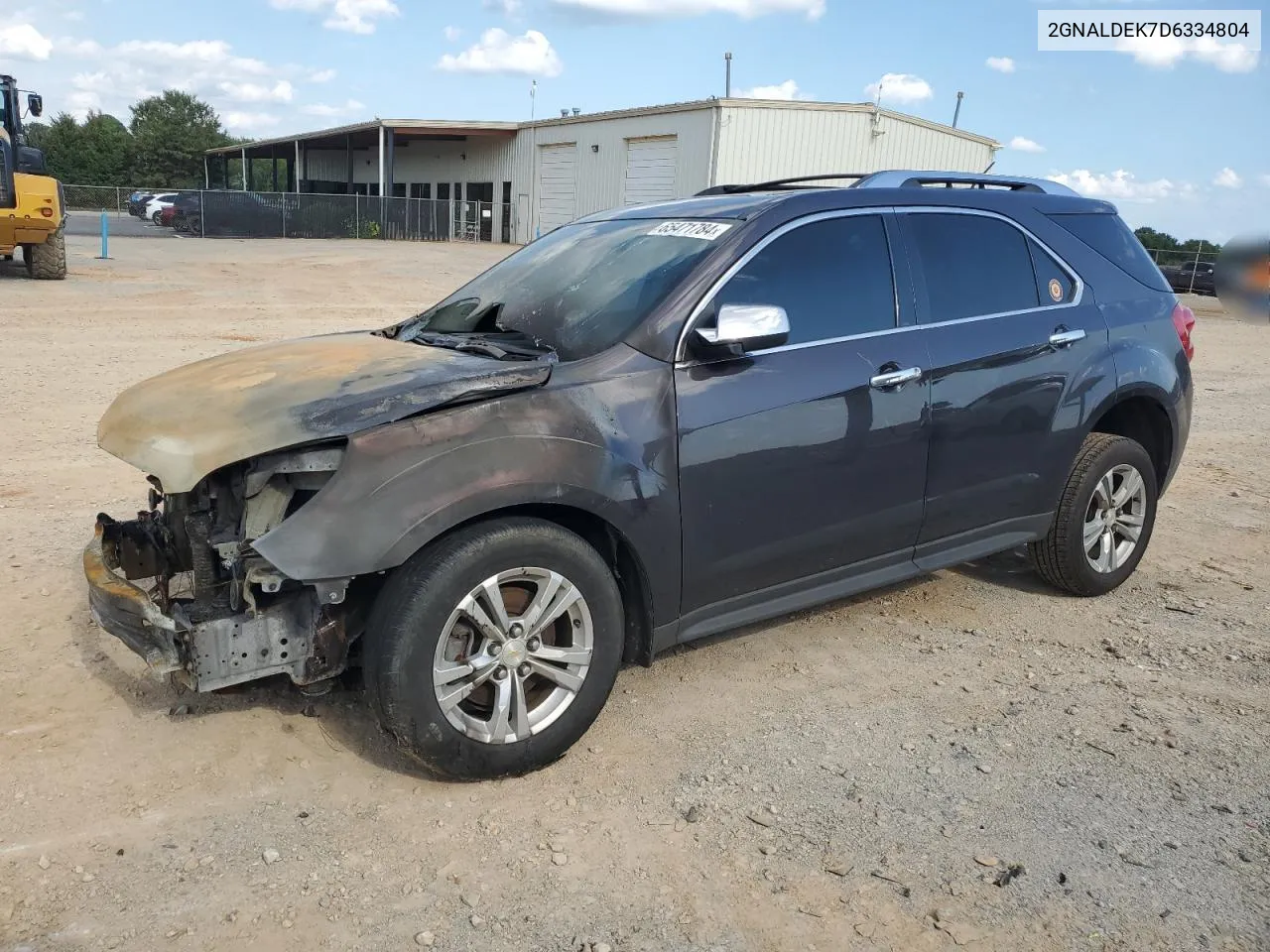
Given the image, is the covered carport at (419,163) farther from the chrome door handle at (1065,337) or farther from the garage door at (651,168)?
the chrome door handle at (1065,337)

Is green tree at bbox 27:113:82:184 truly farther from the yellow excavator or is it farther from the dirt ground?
the dirt ground

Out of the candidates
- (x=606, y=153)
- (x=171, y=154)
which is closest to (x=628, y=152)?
(x=606, y=153)

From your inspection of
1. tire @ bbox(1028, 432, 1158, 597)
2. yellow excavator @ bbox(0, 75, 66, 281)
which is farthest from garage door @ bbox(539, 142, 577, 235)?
tire @ bbox(1028, 432, 1158, 597)

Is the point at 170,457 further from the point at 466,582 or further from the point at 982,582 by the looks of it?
the point at 982,582

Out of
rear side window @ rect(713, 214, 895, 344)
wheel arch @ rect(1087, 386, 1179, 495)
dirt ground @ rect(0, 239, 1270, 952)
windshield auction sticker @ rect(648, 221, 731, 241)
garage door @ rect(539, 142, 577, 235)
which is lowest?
dirt ground @ rect(0, 239, 1270, 952)

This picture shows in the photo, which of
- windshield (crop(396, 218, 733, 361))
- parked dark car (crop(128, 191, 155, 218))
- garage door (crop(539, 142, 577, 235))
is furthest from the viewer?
parked dark car (crop(128, 191, 155, 218))

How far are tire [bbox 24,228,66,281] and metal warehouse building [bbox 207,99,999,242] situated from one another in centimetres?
1649

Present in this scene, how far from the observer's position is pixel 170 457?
2.93 m

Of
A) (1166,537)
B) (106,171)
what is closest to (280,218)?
(1166,537)

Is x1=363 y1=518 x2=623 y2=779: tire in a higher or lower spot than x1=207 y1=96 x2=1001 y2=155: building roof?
lower

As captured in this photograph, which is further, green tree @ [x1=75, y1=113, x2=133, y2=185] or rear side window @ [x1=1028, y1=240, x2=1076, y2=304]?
green tree @ [x1=75, y1=113, x2=133, y2=185]

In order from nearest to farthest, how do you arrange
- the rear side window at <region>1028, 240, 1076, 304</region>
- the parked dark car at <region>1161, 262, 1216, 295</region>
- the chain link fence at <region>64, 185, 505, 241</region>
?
the rear side window at <region>1028, 240, 1076, 304</region>, the parked dark car at <region>1161, 262, 1216, 295</region>, the chain link fence at <region>64, 185, 505, 241</region>

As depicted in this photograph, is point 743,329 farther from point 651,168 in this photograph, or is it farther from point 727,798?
point 651,168

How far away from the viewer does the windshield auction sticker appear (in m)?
3.76
